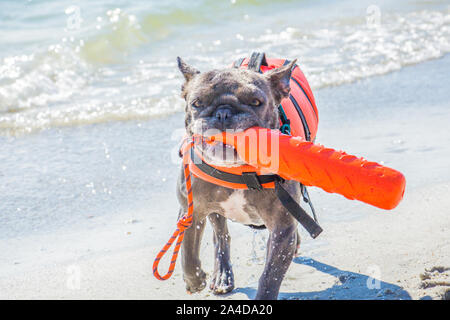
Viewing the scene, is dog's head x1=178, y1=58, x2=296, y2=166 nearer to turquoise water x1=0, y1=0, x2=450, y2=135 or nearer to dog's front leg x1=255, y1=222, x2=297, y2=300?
dog's front leg x1=255, y1=222, x2=297, y2=300

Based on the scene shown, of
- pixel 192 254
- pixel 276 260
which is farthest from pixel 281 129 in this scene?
pixel 192 254

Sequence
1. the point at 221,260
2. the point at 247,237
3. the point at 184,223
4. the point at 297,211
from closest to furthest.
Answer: the point at 297,211 → the point at 184,223 → the point at 221,260 → the point at 247,237

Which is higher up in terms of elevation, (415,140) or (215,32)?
(215,32)

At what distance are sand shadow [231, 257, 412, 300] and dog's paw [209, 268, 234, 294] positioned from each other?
6cm

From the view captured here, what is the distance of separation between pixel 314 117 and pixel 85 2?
11.7m

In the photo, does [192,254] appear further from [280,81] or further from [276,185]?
[280,81]

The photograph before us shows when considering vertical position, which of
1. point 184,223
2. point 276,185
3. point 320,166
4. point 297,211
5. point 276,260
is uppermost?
point 320,166

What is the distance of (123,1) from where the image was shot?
50.3 feet

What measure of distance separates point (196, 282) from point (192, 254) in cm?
20

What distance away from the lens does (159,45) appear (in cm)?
1331
